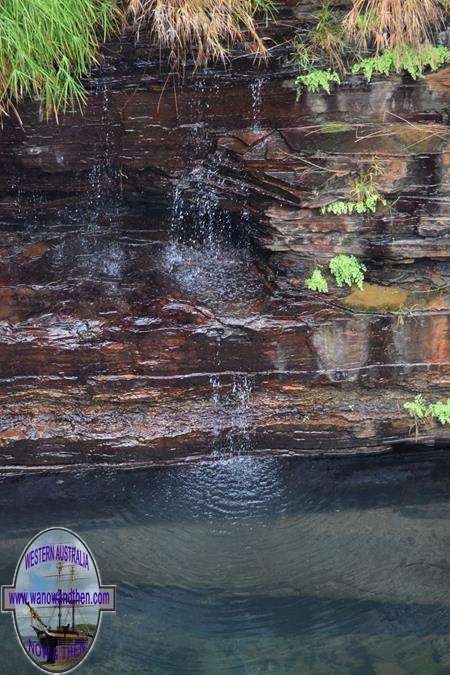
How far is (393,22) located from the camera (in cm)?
527

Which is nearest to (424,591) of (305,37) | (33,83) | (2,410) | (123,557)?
(123,557)

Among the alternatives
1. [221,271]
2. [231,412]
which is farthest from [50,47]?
[231,412]

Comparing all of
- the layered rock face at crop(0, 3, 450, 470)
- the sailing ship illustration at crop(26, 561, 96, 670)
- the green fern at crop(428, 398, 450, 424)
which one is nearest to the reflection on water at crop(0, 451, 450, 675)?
the sailing ship illustration at crop(26, 561, 96, 670)

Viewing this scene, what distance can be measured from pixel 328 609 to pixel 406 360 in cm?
222

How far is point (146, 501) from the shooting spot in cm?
579

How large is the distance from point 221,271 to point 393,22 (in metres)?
2.52

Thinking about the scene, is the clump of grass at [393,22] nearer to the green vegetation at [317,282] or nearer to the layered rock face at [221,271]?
the layered rock face at [221,271]

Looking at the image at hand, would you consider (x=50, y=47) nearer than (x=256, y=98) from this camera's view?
Yes

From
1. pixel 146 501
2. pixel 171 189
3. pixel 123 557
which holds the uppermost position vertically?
pixel 171 189

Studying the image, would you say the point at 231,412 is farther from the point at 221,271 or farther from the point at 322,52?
the point at 322,52

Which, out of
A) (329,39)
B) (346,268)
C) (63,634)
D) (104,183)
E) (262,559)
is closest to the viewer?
(63,634)

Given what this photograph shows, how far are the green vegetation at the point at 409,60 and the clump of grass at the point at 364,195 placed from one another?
731 millimetres

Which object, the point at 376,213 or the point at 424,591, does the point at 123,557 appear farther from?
the point at 376,213

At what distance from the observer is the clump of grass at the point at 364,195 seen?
5.45 meters
